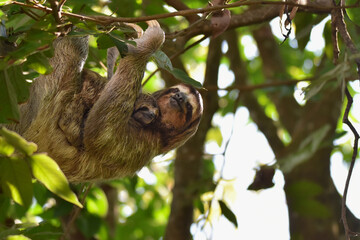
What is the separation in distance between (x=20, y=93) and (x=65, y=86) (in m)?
0.89

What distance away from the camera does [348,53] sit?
296cm

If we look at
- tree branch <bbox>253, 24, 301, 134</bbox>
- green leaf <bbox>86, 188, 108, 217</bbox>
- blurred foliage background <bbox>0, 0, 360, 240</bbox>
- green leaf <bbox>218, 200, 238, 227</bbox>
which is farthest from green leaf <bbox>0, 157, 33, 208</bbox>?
tree branch <bbox>253, 24, 301, 134</bbox>

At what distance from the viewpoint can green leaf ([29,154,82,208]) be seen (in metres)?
1.93

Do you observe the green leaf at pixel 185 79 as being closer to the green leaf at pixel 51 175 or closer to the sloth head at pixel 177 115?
the green leaf at pixel 51 175

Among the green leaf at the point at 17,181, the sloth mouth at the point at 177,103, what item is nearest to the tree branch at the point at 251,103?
the sloth mouth at the point at 177,103

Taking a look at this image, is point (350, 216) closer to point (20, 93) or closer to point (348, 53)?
point (348, 53)

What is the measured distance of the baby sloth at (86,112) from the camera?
3.29 meters

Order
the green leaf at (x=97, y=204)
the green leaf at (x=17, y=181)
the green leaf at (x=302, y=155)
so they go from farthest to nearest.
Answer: the green leaf at (x=97, y=204)
the green leaf at (x=302, y=155)
the green leaf at (x=17, y=181)

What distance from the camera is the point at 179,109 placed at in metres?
3.95

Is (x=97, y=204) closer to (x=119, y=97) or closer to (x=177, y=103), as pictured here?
(x=177, y=103)

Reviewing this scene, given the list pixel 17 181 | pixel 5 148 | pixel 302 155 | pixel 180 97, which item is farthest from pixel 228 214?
pixel 5 148

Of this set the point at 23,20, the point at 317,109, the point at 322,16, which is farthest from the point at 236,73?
the point at 23,20

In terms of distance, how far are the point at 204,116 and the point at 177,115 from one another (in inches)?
56.2

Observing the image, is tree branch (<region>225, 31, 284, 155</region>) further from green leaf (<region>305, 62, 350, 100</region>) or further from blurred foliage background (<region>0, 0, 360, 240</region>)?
green leaf (<region>305, 62, 350, 100</region>)
